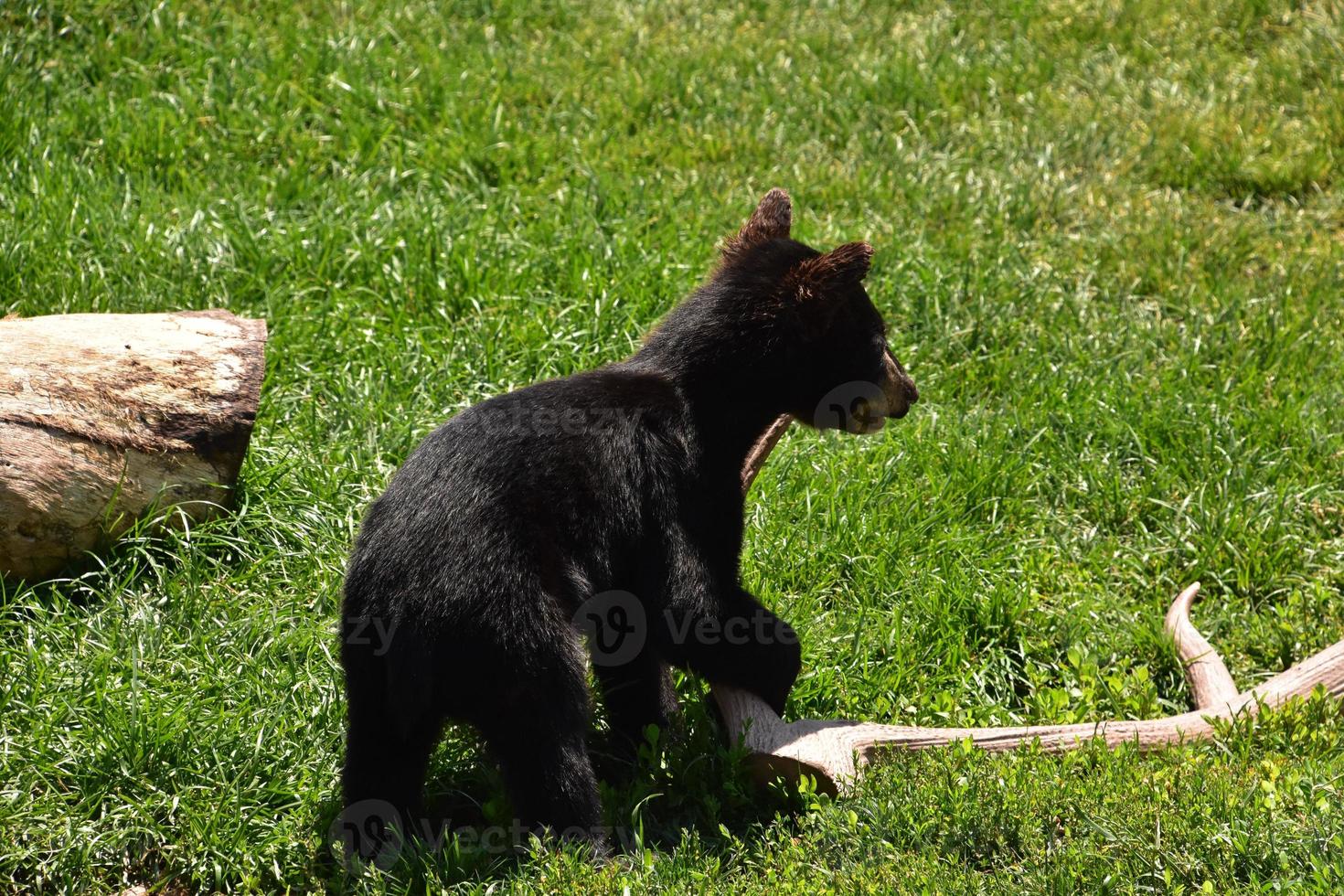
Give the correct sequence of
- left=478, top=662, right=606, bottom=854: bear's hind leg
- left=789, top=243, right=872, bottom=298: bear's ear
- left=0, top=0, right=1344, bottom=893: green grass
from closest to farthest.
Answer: left=478, top=662, right=606, bottom=854: bear's hind leg
left=0, top=0, right=1344, bottom=893: green grass
left=789, top=243, right=872, bottom=298: bear's ear

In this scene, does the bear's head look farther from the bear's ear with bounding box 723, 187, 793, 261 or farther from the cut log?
the cut log

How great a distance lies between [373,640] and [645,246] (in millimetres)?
3708

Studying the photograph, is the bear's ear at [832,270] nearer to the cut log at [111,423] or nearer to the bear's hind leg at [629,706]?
the bear's hind leg at [629,706]

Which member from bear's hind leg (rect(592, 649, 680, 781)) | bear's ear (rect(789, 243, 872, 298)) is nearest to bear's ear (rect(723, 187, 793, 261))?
bear's ear (rect(789, 243, 872, 298))

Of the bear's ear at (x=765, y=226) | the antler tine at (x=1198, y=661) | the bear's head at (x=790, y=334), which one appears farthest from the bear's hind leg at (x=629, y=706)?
the antler tine at (x=1198, y=661)

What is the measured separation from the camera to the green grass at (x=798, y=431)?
398 centimetres

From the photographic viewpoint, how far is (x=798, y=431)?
19.8 feet

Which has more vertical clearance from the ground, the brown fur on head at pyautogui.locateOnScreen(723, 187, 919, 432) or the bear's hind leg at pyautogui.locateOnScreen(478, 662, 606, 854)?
the brown fur on head at pyautogui.locateOnScreen(723, 187, 919, 432)

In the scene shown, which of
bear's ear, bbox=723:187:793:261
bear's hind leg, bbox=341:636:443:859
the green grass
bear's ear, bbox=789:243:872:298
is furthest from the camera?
bear's ear, bbox=723:187:793:261

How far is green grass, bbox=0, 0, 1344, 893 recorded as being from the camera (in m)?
3.98

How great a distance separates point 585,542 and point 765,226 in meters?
1.58

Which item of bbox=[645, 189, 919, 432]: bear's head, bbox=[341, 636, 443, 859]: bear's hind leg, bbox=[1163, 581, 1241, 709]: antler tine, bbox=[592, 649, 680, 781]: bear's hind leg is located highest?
bbox=[645, 189, 919, 432]: bear's head

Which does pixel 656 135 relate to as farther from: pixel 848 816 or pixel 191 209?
pixel 848 816

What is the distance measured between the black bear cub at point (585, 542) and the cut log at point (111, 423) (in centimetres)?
129
